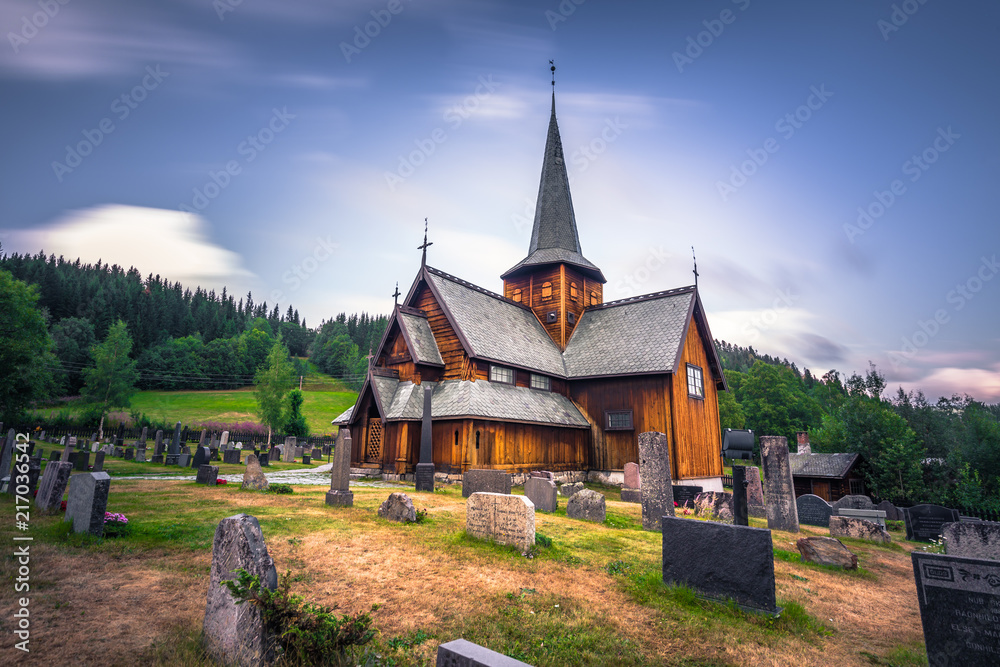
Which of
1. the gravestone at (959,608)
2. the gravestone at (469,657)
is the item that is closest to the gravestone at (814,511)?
the gravestone at (959,608)

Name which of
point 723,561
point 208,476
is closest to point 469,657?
point 723,561

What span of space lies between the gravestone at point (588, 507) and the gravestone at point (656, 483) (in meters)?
1.19

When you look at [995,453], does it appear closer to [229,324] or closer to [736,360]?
[736,360]

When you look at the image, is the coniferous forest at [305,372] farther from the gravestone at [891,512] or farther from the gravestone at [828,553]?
the gravestone at [828,553]

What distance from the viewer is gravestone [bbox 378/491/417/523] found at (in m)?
9.96

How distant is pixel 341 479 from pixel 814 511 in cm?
1616

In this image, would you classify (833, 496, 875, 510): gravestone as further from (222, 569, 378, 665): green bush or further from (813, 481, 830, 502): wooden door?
(222, 569, 378, 665): green bush

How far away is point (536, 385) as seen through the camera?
84.1 feet

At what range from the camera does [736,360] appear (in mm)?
126438

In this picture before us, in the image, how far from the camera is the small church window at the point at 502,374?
77.9 feet

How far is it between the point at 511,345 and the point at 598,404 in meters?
6.10

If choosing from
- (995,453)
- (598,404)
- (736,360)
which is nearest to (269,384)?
(598,404)

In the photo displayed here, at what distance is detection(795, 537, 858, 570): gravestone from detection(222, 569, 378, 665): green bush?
9357 mm

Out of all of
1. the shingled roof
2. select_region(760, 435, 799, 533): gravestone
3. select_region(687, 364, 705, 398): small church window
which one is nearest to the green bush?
select_region(760, 435, 799, 533): gravestone
